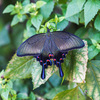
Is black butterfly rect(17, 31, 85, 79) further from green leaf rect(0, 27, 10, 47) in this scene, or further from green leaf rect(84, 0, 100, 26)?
green leaf rect(0, 27, 10, 47)

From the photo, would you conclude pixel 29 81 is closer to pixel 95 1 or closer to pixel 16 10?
pixel 16 10

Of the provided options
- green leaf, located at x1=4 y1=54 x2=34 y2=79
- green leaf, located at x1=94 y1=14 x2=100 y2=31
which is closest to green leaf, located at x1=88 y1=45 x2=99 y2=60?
green leaf, located at x1=94 y1=14 x2=100 y2=31

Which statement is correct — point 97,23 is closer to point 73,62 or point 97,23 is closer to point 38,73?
point 73,62

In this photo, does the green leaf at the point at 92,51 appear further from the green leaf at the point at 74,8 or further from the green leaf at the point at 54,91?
the green leaf at the point at 54,91

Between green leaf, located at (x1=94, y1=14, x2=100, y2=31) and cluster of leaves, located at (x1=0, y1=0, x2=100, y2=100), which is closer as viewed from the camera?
cluster of leaves, located at (x1=0, y1=0, x2=100, y2=100)

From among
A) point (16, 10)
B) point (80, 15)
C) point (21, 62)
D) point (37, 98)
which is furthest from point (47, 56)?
point (37, 98)

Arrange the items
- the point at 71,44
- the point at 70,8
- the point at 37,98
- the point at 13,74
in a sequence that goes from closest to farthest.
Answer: the point at 71,44, the point at 70,8, the point at 13,74, the point at 37,98

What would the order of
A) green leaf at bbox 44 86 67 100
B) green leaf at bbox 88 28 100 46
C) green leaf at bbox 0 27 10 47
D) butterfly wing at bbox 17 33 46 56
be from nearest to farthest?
butterfly wing at bbox 17 33 46 56
green leaf at bbox 88 28 100 46
green leaf at bbox 44 86 67 100
green leaf at bbox 0 27 10 47
